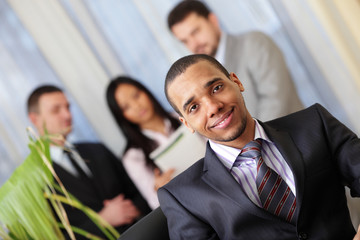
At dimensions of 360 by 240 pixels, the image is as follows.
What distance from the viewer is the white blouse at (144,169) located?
2613 millimetres

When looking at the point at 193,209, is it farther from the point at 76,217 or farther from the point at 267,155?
the point at 76,217

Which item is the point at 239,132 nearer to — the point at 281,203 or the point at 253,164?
the point at 253,164

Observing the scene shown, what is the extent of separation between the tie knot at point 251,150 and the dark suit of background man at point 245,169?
1 centimetres

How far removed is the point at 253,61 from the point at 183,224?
1485mm

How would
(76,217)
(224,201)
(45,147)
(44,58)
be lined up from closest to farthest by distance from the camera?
(224,201)
(45,147)
(76,217)
(44,58)

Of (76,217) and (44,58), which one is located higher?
(44,58)

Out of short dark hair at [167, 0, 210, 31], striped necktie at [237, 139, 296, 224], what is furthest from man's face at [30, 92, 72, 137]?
striped necktie at [237, 139, 296, 224]

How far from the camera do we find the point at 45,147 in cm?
137

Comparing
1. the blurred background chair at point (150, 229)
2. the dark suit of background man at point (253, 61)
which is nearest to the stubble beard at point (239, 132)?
the blurred background chair at point (150, 229)

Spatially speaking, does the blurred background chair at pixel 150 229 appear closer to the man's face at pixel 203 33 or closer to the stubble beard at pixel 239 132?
the stubble beard at pixel 239 132

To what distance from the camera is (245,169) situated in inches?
50.6

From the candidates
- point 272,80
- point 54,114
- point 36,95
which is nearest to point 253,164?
point 272,80

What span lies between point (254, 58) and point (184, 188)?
1412 mm

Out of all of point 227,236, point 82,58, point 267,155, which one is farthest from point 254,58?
point 227,236
